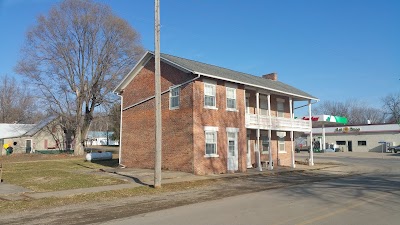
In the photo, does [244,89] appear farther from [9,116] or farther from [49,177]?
[9,116]

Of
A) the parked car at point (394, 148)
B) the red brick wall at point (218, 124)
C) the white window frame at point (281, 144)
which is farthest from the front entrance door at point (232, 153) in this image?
the parked car at point (394, 148)

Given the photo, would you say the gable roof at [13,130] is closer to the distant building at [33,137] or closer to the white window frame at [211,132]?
the distant building at [33,137]

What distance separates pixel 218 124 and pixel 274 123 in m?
5.66

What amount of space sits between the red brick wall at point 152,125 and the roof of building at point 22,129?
1110 inches

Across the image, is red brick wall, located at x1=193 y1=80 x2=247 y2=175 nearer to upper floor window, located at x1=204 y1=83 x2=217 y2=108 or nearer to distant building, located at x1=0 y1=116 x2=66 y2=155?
upper floor window, located at x1=204 y1=83 x2=217 y2=108

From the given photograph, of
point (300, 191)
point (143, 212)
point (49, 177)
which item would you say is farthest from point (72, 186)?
point (300, 191)

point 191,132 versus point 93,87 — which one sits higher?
point 93,87

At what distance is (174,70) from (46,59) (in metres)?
23.3

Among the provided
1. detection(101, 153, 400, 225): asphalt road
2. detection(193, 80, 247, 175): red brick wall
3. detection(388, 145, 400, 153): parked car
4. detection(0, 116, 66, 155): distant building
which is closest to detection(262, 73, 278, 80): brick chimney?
detection(193, 80, 247, 175): red brick wall

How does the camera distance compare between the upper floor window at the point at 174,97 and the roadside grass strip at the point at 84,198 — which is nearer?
the roadside grass strip at the point at 84,198

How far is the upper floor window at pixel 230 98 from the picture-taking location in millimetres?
23672

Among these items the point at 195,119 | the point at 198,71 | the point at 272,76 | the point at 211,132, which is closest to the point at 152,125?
the point at 195,119

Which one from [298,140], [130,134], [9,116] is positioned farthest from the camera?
[298,140]

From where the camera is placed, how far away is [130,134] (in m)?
26.6
